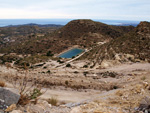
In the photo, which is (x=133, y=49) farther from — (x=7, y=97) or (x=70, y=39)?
(x=70, y=39)

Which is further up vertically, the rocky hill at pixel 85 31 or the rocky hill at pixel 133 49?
the rocky hill at pixel 85 31

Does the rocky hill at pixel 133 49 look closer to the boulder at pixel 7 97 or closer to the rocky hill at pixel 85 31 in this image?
the boulder at pixel 7 97

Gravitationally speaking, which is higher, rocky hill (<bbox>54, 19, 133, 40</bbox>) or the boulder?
rocky hill (<bbox>54, 19, 133, 40</bbox>)

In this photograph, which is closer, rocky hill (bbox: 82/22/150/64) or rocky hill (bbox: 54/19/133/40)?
rocky hill (bbox: 82/22/150/64)

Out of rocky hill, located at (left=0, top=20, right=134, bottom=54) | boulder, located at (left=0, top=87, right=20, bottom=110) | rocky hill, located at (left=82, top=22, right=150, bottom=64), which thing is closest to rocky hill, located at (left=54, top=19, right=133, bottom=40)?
rocky hill, located at (left=0, top=20, right=134, bottom=54)

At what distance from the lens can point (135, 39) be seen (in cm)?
3095

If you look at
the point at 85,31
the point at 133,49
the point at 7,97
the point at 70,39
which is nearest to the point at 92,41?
the point at 85,31

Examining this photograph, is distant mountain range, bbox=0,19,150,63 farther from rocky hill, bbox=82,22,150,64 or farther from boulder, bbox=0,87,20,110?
boulder, bbox=0,87,20,110

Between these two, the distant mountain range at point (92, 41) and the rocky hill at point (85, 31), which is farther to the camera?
the rocky hill at point (85, 31)

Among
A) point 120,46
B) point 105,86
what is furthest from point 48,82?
point 120,46

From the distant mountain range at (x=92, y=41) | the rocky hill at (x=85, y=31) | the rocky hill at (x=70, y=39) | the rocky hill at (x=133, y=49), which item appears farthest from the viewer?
the rocky hill at (x=85, y=31)

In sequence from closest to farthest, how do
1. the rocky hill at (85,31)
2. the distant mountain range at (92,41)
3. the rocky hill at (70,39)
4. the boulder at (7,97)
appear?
the boulder at (7,97), the distant mountain range at (92,41), the rocky hill at (70,39), the rocky hill at (85,31)

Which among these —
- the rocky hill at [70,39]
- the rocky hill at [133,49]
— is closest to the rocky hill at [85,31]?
the rocky hill at [70,39]

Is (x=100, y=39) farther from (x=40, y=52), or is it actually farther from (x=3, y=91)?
(x=3, y=91)
